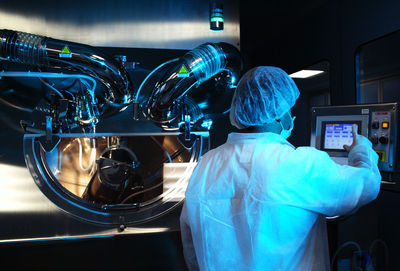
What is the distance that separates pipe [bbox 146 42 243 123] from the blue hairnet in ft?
1.65

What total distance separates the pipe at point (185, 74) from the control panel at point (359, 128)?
54cm

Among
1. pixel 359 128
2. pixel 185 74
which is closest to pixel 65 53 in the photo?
pixel 185 74

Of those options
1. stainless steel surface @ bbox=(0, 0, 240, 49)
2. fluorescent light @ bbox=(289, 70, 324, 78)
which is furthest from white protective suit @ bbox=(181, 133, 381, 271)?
fluorescent light @ bbox=(289, 70, 324, 78)

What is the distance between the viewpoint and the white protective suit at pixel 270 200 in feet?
3.49

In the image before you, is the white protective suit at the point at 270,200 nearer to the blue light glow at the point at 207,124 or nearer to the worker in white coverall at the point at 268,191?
the worker in white coverall at the point at 268,191

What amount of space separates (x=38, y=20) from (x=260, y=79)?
130cm

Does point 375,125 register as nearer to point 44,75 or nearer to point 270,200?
point 270,200

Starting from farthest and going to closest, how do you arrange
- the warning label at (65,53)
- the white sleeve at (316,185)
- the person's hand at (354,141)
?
the warning label at (65,53) < the person's hand at (354,141) < the white sleeve at (316,185)

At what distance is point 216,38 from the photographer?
199cm

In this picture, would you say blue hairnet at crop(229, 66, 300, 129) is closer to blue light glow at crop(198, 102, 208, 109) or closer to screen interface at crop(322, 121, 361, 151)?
screen interface at crop(322, 121, 361, 151)

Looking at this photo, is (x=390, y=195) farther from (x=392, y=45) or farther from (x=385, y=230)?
(x=392, y=45)

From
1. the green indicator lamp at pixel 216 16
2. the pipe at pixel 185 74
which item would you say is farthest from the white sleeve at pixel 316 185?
the green indicator lamp at pixel 216 16

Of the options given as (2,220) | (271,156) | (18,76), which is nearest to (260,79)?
(271,156)

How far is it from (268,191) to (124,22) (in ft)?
4.36
